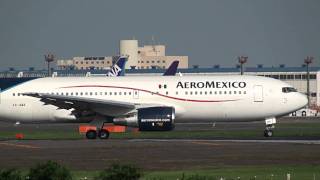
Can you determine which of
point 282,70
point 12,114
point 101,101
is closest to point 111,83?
point 101,101

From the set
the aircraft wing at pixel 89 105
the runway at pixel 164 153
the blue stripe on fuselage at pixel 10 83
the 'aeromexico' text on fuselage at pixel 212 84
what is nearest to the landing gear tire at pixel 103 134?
the aircraft wing at pixel 89 105

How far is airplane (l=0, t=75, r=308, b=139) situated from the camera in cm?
6006

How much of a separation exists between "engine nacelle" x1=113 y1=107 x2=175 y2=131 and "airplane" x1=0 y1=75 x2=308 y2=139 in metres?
0.07

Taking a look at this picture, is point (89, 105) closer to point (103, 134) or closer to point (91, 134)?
point (91, 134)

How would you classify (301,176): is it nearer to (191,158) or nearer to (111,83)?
(191,158)

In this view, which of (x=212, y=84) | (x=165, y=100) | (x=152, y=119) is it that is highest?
(x=212, y=84)

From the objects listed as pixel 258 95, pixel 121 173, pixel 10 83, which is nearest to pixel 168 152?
pixel 258 95

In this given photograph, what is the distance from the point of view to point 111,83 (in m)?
61.7

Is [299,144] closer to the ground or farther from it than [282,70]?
closer to the ground

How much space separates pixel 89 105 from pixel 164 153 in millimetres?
15118

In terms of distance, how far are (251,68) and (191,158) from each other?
423ft

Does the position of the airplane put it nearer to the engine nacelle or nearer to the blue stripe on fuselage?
the engine nacelle

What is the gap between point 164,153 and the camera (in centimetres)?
4584

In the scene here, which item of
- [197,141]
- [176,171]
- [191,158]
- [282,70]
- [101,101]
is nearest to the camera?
[176,171]
